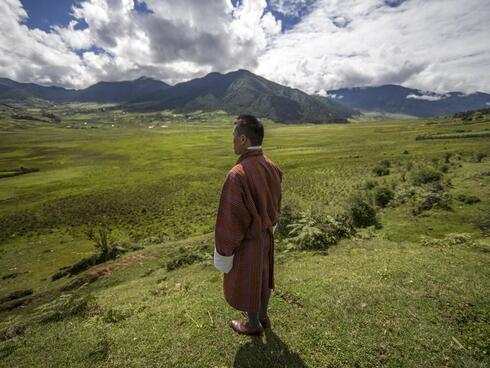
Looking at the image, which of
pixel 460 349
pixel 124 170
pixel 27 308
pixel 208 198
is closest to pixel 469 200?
pixel 460 349

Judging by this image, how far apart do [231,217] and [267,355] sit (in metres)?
2.91

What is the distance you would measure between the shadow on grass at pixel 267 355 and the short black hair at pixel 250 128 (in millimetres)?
3992

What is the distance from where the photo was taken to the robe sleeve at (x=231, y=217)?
4395 mm

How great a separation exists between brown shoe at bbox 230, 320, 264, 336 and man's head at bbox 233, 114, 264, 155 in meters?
3.69

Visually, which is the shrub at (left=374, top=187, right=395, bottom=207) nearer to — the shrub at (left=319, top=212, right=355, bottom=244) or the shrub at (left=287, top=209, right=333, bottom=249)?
the shrub at (left=319, top=212, right=355, bottom=244)

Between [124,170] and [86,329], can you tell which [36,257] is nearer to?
[86,329]

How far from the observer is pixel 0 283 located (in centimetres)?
1828

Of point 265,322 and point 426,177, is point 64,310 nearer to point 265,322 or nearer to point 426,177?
→ point 265,322

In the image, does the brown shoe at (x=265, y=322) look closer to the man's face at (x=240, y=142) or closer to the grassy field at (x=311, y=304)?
the grassy field at (x=311, y=304)

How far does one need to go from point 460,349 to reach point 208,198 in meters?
34.0

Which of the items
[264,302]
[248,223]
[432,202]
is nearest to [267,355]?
[264,302]

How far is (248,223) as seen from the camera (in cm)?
455

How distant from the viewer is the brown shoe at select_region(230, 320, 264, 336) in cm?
561

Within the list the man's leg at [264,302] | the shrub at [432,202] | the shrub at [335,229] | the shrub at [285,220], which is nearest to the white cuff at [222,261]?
the man's leg at [264,302]
